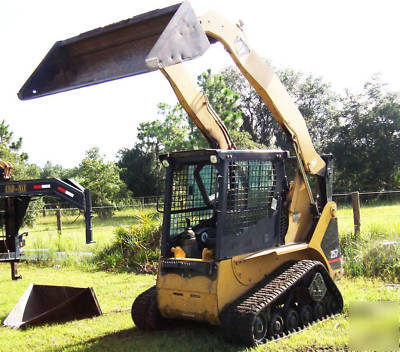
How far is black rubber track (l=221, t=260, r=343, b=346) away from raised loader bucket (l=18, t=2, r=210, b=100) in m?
2.54

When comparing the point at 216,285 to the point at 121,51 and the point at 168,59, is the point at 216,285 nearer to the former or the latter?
the point at 168,59

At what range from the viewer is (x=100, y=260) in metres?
12.4

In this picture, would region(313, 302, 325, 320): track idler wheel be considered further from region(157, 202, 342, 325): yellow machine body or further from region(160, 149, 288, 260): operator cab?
region(160, 149, 288, 260): operator cab

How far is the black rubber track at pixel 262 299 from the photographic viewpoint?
4.96 metres

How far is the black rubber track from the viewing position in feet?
16.3

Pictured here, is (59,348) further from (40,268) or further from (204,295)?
(40,268)

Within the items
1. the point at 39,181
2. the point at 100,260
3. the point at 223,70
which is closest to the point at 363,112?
the point at 223,70

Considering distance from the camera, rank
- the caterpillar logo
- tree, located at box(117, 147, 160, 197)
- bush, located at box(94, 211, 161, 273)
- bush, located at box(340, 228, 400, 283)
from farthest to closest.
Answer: tree, located at box(117, 147, 160, 197), bush, located at box(94, 211, 161, 273), bush, located at box(340, 228, 400, 283), the caterpillar logo

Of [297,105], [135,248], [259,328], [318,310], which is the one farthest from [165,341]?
[297,105]

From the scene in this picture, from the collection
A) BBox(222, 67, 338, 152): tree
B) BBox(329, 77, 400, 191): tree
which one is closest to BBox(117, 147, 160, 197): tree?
BBox(222, 67, 338, 152): tree

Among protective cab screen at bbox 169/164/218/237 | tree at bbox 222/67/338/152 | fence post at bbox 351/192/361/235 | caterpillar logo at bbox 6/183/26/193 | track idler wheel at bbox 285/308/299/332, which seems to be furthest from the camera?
tree at bbox 222/67/338/152

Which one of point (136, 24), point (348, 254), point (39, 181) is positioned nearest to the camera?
point (136, 24)

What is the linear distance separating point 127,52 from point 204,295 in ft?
8.45

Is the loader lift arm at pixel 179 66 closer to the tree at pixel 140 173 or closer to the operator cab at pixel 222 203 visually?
the operator cab at pixel 222 203
